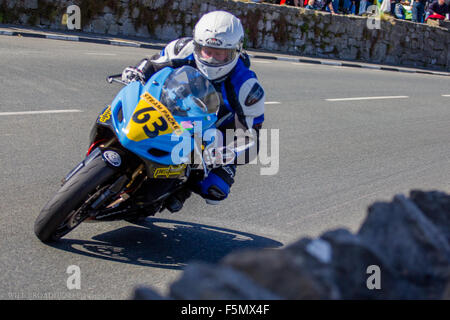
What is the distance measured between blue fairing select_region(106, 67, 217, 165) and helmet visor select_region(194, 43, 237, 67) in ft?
1.15

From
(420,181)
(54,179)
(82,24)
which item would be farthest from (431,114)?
(82,24)

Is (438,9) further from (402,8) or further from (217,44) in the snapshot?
(217,44)

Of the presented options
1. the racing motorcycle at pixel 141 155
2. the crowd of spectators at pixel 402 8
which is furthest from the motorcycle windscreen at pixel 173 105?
the crowd of spectators at pixel 402 8

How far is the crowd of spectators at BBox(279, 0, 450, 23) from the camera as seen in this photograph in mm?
22444

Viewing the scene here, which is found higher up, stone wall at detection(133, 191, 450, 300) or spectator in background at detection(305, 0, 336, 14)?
spectator in background at detection(305, 0, 336, 14)

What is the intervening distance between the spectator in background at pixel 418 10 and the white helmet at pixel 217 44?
65.2 ft

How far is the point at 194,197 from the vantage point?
624cm

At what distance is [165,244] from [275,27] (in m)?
16.9

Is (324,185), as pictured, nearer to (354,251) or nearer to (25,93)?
(25,93)

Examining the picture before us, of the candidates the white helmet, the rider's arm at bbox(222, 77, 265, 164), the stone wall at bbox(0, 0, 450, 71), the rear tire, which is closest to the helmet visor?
the white helmet
